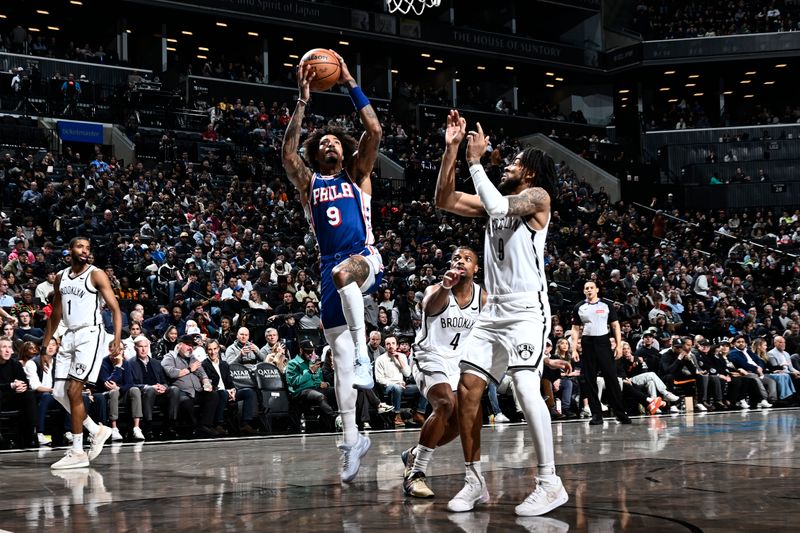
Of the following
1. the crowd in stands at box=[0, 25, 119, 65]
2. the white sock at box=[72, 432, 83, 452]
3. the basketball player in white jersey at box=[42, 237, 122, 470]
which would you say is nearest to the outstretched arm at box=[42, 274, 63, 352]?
the basketball player in white jersey at box=[42, 237, 122, 470]

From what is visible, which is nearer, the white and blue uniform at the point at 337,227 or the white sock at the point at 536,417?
the white sock at the point at 536,417

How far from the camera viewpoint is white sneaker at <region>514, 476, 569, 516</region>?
5199mm

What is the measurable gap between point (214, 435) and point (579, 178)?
94.1ft

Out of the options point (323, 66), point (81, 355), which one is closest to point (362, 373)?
point (323, 66)

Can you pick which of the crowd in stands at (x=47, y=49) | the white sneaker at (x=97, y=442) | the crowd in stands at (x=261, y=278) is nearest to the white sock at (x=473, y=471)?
the crowd in stands at (x=261, y=278)

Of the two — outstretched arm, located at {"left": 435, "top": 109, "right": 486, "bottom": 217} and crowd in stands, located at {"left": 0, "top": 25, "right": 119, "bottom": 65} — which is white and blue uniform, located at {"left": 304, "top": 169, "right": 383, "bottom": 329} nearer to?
outstretched arm, located at {"left": 435, "top": 109, "right": 486, "bottom": 217}

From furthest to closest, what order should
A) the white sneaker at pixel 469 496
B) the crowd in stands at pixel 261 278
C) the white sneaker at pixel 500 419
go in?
the white sneaker at pixel 500 419
the crowd in stands at pixel 261 278
the white sneaker at pixel 469 496

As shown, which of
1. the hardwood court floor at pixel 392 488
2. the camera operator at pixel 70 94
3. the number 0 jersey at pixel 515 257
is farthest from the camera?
the camera operator at pixel 70 94

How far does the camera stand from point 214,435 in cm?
1286

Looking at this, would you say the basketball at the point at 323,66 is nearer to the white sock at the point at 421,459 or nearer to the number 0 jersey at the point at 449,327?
the number 0 jersey at the point at 449,327

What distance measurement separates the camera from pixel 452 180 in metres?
5.82

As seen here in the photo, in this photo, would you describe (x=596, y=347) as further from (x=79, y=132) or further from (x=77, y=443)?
(x=79, y=132)

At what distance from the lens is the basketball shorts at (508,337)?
223 inches

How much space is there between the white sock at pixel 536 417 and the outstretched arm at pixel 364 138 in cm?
211
